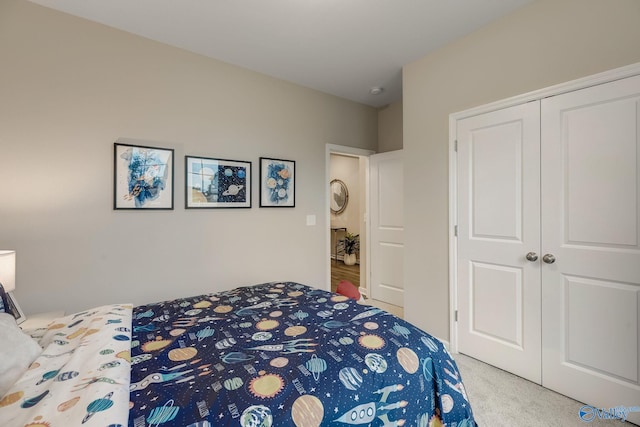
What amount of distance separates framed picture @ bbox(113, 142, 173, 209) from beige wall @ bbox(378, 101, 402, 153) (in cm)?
268

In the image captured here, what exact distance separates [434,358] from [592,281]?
1.31m

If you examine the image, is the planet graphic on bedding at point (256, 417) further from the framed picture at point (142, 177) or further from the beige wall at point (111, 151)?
the framed picture at point (142, 177)

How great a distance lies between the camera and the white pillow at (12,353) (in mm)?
935

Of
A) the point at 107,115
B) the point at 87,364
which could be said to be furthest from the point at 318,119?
the point at 87,364

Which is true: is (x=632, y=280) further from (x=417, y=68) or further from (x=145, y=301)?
(x=145, y=301)

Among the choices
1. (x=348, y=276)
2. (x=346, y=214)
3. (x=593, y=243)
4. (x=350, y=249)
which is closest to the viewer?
(x=593, y=243)

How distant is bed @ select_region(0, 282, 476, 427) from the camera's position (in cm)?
83

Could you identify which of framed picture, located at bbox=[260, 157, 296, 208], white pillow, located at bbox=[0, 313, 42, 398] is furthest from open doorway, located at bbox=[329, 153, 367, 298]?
white pillow, located at bbox=[0, 313, 42, 398]

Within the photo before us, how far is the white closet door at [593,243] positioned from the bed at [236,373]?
3.68 feet

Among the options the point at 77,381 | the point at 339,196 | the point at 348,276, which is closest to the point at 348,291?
the point at 77,381

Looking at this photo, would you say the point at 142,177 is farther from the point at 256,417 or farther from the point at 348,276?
the point at 348,276

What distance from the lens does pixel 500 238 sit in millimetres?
2205

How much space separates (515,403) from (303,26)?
118 inches

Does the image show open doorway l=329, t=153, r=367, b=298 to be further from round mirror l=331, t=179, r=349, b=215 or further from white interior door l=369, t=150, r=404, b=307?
white interior door l=369, t=150, r=404, b=307
